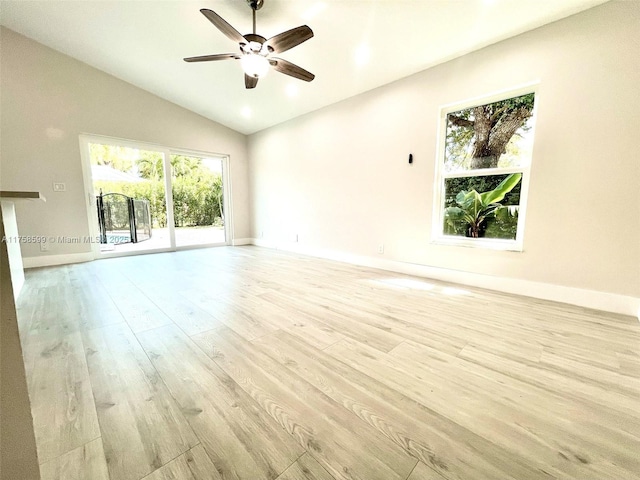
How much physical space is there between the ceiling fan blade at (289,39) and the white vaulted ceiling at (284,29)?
1.71 ft

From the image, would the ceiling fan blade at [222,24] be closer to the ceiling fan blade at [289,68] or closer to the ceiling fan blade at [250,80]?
the ceiling fan blade at [289,68]

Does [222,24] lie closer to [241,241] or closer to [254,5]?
[254,5]

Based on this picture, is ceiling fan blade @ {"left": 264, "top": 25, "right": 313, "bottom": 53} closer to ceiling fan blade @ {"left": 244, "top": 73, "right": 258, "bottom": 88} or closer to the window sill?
ceiling fan blade @ {"left": 244, "top": 73, "right": 258, "bottom": 88}

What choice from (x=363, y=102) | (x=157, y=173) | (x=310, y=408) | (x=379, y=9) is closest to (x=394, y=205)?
(x=363, y=102)

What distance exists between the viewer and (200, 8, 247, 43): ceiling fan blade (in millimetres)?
1879

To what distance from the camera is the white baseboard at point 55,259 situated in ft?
12.0

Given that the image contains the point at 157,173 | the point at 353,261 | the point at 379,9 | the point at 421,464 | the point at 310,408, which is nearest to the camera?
the point at 421,464

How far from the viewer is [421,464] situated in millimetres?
891

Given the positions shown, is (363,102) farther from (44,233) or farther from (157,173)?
(44,233)

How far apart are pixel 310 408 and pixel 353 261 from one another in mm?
3013

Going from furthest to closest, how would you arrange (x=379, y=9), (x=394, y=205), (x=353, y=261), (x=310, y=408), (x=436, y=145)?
(x=353, y=261) < (x=394, y=205) < (x=436, y=145) < (x=379, y=9) < (x=310, y=408)

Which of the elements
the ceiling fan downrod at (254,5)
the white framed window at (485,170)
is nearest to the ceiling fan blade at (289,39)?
the ceiling fan downrod at (254,5)

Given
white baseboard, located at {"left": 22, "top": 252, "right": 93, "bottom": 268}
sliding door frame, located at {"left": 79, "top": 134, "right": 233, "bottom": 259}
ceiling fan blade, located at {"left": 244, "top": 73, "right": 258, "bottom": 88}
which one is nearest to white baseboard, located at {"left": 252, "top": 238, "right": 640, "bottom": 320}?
ceiling fan blade, located at {"left": 244, "top": 73, "right": 258, "bottom": 88}

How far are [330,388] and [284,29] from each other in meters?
3.40
